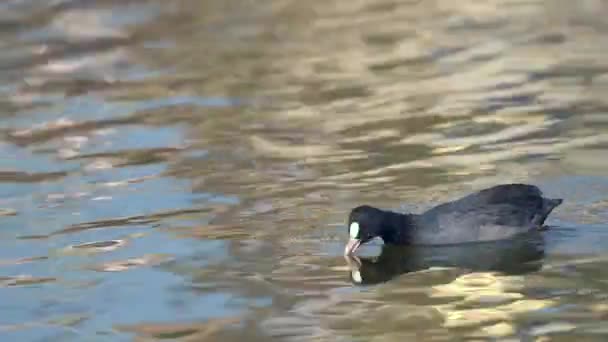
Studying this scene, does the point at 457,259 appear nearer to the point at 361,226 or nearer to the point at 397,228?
the point at 397,228

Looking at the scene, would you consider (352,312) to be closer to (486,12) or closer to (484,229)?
(484,229)

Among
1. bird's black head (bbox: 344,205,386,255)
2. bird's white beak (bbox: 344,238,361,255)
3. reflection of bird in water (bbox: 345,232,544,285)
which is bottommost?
reflection of bird in water (bbox: 345,232,544,285)

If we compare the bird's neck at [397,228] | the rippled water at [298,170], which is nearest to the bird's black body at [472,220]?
the bird's neck at [397,228]

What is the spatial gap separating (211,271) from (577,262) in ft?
8.16

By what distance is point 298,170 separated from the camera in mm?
12258

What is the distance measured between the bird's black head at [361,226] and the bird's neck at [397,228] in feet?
0.32

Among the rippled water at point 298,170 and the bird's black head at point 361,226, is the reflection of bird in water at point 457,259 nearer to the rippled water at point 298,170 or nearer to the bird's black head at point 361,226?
the rippled water at point 298,170

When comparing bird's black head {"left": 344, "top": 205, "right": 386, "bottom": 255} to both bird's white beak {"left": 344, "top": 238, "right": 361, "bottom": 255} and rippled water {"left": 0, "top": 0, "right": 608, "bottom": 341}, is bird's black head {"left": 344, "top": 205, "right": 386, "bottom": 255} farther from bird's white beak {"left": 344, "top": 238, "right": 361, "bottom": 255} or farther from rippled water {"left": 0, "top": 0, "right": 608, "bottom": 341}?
rippled water {"left": 0, "top": 0, "right": 608, "bottom": 341}

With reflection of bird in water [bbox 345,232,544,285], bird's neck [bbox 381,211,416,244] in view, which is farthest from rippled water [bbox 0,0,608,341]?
bird's neck [bbox 381,211,416,244]

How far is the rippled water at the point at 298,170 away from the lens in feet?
29.1

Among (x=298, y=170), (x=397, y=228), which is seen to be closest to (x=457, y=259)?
(x=397, y=228)

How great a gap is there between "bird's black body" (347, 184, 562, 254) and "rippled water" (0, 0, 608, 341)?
0.36ft

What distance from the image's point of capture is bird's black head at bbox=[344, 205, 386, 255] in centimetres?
963

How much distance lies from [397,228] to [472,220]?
0.53 meters
